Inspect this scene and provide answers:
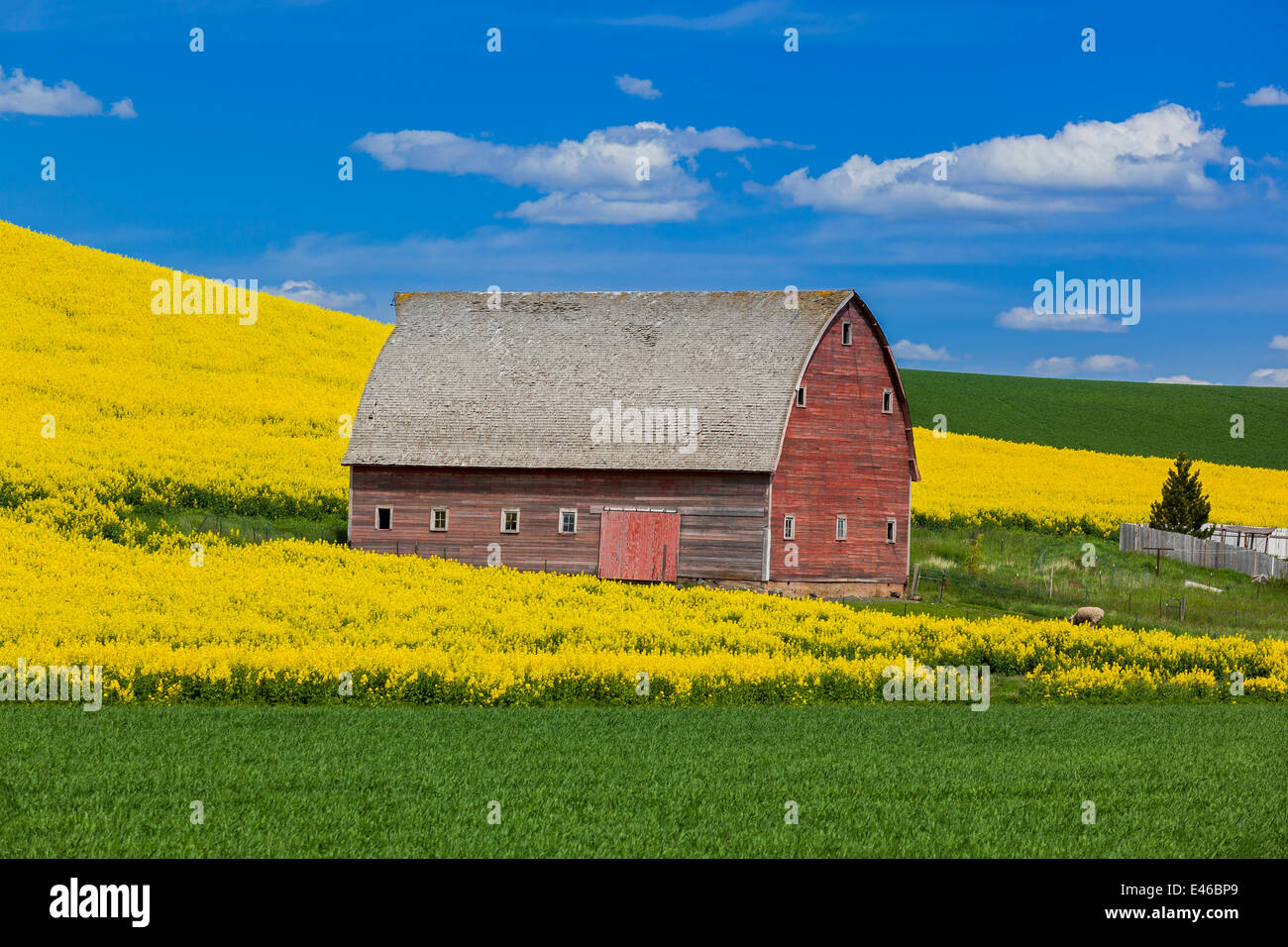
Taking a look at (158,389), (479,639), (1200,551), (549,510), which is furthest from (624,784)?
(158,389)

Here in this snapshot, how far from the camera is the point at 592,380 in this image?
124ft

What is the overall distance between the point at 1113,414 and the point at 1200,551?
2247 inches

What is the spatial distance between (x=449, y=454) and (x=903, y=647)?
16.4 meters

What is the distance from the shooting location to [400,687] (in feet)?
65.0

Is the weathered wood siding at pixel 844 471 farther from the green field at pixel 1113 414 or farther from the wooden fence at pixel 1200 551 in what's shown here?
the green field at pixel 1113 414

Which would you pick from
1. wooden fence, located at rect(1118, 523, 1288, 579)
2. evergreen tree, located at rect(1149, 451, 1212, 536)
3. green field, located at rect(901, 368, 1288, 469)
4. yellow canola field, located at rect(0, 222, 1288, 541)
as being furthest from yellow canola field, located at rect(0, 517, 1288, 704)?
green field, located at rect(901, 368, 1288, 469)

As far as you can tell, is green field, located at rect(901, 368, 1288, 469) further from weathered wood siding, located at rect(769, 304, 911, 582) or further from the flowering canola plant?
weathered wood siding, located at rect(769, 304, 911, 582)

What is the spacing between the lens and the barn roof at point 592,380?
35938mm

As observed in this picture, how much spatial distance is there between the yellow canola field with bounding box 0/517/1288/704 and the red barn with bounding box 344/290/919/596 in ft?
12.7

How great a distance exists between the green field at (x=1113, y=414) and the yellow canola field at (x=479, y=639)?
6153cm

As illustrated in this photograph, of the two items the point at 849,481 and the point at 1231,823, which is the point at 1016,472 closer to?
the point at 849,481

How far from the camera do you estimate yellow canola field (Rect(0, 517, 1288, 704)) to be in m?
20.1

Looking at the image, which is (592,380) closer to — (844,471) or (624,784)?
(844,471)
